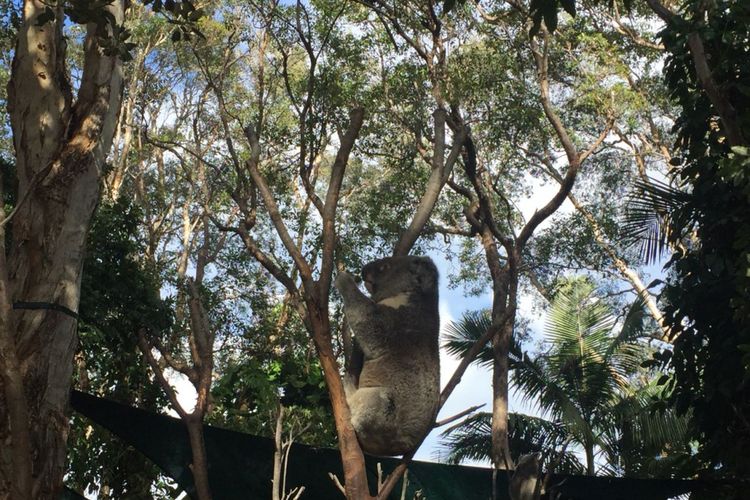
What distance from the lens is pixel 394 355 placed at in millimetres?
4445

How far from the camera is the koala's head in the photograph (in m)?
4.72

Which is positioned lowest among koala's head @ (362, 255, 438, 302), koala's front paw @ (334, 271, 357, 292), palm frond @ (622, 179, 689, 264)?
koala's front paw @ (334, 271, 357, 292)

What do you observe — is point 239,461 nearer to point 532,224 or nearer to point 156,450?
point 156,450

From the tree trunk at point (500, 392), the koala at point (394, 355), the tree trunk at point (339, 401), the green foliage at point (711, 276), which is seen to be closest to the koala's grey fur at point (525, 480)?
the koala at point (394, 355)

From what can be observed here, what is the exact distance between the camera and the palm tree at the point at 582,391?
973 cm

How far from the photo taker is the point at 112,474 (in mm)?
6750

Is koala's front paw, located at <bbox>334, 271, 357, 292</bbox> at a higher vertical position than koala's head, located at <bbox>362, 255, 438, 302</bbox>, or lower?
lower

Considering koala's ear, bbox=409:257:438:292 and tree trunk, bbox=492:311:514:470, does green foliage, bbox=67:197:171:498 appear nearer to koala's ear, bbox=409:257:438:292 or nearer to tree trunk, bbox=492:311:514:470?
koala's ear, bbox=409:257:438:292

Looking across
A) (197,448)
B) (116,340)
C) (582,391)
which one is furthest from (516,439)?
(197,448)

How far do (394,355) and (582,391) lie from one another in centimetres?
622

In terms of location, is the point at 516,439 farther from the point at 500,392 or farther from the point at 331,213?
the point at 331,213

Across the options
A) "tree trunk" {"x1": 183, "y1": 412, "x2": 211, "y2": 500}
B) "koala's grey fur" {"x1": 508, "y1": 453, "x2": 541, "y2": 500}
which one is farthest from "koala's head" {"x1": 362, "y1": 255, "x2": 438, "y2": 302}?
"tree trunk" {"x1": 183, "y1": 412, "x2": 211, "y2": 500}

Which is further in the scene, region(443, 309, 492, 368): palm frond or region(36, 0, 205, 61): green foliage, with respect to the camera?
region(443, 309, 492, 368): palm frond

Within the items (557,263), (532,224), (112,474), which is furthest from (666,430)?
(112,474)
